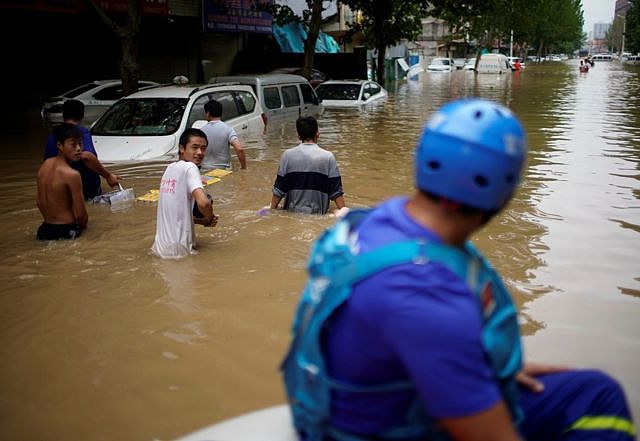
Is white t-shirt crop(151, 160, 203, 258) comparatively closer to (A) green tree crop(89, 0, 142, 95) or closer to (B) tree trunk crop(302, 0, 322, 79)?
(A) green tree crop(89, 0, 142, 95)

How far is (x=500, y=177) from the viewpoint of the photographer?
1.47 metres

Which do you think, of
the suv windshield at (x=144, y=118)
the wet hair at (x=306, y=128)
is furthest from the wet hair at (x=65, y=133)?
the suv windshield at (x=144, y=118)

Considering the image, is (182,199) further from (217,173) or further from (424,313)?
(424,313)

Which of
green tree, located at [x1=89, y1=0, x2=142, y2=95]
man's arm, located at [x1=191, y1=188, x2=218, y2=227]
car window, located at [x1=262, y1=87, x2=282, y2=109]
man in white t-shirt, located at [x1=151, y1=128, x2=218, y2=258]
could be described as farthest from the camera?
car window, located at [x1=262, y1=87, x2=282, y2=109]

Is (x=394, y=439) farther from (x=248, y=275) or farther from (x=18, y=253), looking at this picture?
(x=18, y=253)

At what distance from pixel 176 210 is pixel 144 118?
16.5 feet

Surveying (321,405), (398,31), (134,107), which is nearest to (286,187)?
(134,107)

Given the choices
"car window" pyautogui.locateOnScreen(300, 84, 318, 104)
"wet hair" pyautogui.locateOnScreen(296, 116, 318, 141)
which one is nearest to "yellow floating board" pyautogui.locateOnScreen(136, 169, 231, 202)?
"wet hair" pyautogui.locateOnScreen(296, 116, 318, 141)

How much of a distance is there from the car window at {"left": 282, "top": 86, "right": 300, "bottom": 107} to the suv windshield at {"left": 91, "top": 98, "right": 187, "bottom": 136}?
4.07 metres

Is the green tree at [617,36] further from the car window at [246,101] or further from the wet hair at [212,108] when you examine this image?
the wet hair at [212,108]

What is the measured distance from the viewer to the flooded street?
141 inches

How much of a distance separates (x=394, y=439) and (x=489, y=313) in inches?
15.5

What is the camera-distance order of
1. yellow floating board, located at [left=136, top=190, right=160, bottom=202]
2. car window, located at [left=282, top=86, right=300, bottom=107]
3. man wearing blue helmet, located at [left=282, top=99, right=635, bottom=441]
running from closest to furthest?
man wearing blue helmet, located at [left=282, top=99, right=635, bottom=441] < yellow floating board, located at [left=136, top=190, right=160, bottom=202] < car window, located at [left=282, top=86, right=300, bottom=107]

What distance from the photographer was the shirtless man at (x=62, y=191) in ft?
19.5
